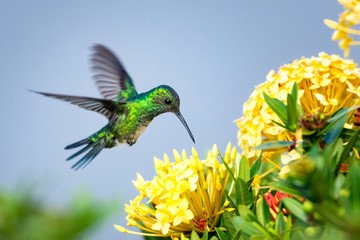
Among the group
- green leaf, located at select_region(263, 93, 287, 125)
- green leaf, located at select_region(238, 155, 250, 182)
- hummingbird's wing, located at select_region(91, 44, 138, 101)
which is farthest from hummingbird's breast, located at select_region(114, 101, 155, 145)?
green leaf, located at select_region(263, 93, 287, 125)

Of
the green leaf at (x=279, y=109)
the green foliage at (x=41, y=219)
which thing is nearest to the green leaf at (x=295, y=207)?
the green leaf at (x=279, y=109)

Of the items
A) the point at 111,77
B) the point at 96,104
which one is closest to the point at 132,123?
the point at 96,104

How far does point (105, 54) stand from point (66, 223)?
2.48 m

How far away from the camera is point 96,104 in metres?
2.31

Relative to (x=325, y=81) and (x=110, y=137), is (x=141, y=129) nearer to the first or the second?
(x=110, y=137)

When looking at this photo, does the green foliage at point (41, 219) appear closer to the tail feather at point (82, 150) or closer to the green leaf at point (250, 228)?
the green leaf at point (250, 228)

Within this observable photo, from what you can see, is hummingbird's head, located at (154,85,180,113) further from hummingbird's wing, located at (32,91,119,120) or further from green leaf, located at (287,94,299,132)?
green leaf, located at (287,94,299,132)

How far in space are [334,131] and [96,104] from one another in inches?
60.1

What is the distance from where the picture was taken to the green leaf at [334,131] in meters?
1.07

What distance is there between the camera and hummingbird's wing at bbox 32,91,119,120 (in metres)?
2.08

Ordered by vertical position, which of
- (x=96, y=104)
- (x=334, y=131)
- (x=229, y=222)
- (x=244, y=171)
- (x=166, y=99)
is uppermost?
(x=96, y=104)

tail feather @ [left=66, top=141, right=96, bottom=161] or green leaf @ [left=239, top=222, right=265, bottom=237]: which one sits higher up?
tail feather @ [left=66, top=141, right=96, bottom=161]

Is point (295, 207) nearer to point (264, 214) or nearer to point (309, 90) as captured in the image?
point (264, 214)

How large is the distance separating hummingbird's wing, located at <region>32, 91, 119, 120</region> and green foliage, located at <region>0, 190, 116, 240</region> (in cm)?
160
